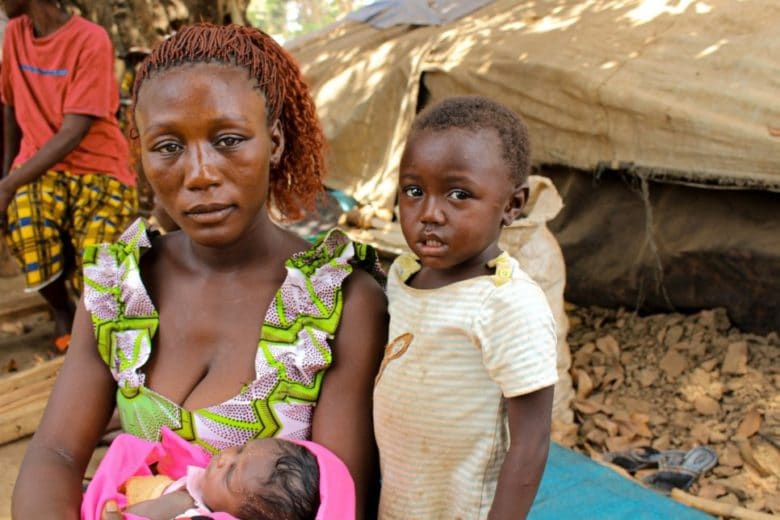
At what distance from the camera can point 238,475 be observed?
148cm

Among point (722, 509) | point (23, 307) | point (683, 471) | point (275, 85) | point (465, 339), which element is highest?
point (275, 85)

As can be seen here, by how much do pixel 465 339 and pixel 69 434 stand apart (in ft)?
2.63

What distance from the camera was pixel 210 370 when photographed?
A: 163cm

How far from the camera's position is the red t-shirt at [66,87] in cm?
371

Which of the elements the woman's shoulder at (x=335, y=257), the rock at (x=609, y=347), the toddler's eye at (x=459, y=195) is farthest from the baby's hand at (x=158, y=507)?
the rock at (x=609, y=347)

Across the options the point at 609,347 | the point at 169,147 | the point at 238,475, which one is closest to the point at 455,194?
the point at 169,147

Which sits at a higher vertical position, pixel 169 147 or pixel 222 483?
pixel 169 147

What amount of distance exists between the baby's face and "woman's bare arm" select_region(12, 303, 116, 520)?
286 mm

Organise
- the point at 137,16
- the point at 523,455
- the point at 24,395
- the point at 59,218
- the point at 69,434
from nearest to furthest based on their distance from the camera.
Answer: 1. the point at 523,455
2. the point at 69,434
3. the point at 24,395
4. the point at 59,218
5. the point at 137,16

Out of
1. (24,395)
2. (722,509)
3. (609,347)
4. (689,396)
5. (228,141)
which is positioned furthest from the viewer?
(609,347)

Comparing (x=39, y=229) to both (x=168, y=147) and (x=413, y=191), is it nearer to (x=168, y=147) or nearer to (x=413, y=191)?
(x=168, y=147)

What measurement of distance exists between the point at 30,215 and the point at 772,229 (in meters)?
3.38

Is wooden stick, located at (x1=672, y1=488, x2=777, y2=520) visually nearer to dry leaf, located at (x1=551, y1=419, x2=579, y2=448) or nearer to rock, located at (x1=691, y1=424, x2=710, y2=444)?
rock, located at (x1=691, y1=424, x2=710, y2=444)

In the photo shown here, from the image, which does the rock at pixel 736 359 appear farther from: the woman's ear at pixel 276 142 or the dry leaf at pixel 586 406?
the woman's ear at pixel 276 142
